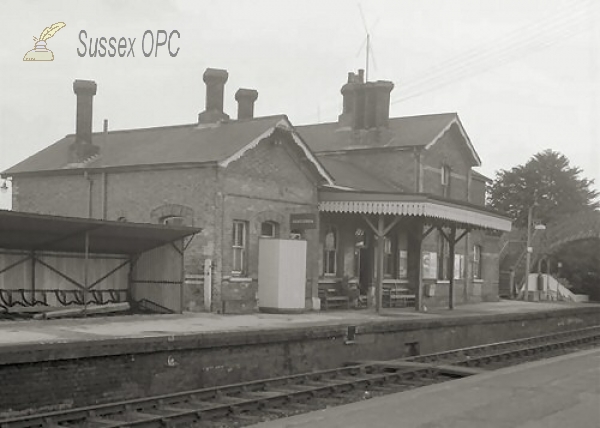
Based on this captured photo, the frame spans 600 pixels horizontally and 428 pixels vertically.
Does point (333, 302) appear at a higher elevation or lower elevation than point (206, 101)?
lower

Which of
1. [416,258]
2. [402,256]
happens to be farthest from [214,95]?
[416,258]

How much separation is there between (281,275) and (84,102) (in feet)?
31.4

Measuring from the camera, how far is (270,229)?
23562 millimetres

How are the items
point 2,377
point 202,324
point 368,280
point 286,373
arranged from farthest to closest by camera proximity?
point 368,280
point 202,324
point 286,373
point 2,377

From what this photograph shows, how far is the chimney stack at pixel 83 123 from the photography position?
25938 millimetres

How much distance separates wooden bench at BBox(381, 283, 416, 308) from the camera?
2836cm

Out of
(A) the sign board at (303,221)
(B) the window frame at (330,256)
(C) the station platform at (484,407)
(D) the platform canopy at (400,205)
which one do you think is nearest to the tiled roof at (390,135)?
(D) the platform canopy at (400,205)

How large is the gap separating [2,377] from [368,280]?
18.1 meters

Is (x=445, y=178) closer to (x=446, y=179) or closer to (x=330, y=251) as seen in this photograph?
(x=446, y=179)

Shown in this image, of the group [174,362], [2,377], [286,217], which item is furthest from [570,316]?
[2,377]

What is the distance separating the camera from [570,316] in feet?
106

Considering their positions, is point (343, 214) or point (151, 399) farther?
point (343, 214)

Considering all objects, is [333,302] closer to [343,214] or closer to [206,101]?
[343,214]

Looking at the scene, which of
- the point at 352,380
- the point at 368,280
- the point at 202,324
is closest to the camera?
the point at 352,380
